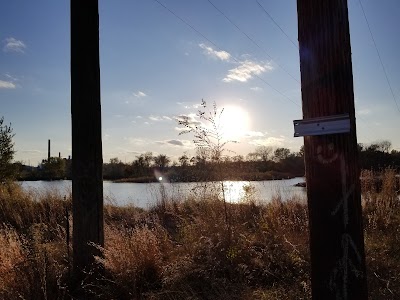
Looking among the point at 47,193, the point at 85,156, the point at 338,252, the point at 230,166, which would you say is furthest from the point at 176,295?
the point at 47,193

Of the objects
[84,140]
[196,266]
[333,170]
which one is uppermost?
[84,140]

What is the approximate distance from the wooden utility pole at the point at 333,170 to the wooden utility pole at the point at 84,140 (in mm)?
2995

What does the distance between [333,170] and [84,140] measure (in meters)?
3.12

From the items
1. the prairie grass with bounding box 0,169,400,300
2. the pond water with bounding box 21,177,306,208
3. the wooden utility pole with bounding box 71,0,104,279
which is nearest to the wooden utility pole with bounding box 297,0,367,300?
the prairie grass with bounding box 0,169,400,300

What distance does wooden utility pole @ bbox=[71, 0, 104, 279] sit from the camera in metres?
4.30

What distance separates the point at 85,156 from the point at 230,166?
113 inches

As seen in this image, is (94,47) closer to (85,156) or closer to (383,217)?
(85,156)

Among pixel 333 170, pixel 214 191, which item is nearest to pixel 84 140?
pixel 214 191

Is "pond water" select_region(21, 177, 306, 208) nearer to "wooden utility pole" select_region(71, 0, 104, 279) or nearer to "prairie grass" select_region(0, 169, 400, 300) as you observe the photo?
"prairie grass" select_region(0, 169, 400, 300)

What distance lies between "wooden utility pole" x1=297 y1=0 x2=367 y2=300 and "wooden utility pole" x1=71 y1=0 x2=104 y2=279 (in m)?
3.00

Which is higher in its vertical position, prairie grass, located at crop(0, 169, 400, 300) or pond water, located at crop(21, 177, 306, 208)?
pond water, located at crop(21, 177, 306, 208)

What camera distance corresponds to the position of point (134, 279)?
3.90 meters

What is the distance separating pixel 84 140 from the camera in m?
4.28

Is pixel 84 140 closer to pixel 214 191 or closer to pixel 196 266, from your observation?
pixel 196 266
